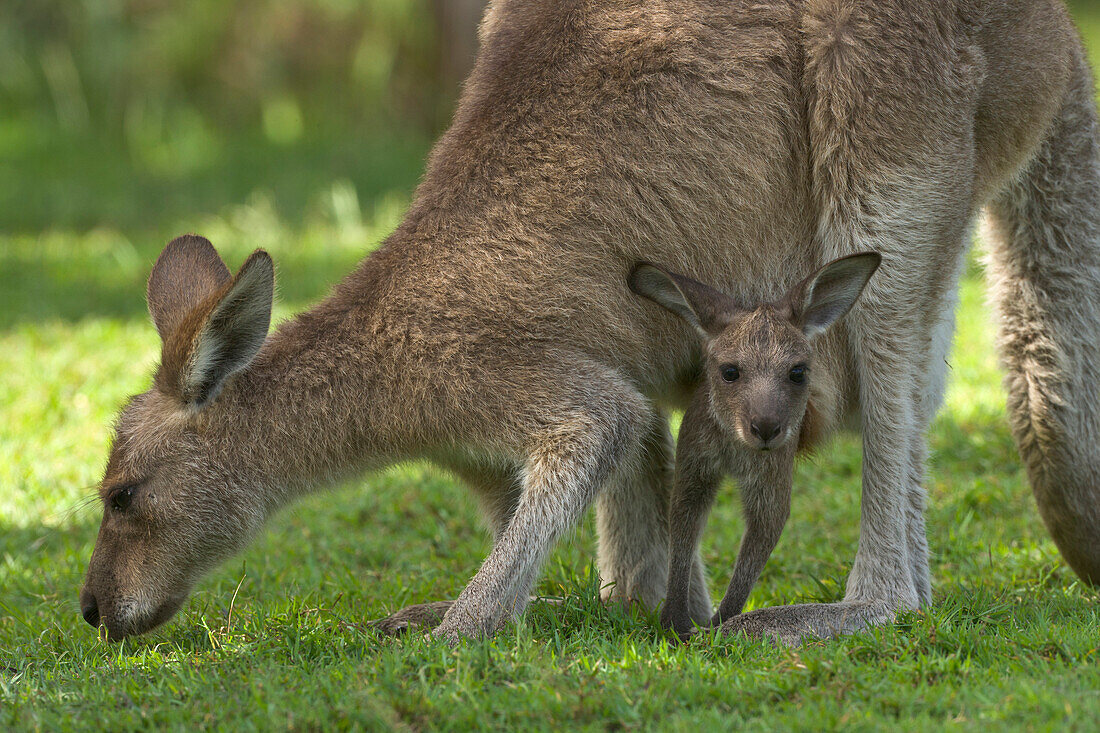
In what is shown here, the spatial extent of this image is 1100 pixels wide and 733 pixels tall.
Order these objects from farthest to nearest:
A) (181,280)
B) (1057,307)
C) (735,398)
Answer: (1057,307) → (181,280) → (735,398)

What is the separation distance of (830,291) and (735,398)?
1.57 feet

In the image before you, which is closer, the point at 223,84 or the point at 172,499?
the point at 172,499

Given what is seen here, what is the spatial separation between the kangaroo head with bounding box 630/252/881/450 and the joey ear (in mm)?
1485

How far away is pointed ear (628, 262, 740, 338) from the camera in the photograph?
3822 millimetres

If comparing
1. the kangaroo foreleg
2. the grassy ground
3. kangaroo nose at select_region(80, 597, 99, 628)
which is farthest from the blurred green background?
the kangaroo foreleg

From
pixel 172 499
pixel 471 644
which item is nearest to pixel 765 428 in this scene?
pixel 471 644

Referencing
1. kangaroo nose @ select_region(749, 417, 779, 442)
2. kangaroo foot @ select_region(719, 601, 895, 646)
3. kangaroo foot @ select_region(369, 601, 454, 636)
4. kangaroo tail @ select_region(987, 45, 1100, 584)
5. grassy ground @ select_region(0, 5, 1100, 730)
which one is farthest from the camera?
kangaroo tail @ select_region(987, 45, 1100, 584)

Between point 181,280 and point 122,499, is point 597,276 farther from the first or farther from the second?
point 122,499

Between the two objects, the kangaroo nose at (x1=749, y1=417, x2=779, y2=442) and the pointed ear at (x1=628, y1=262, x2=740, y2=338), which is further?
the pointed ear at (x1=628, y1=262, x2=740, y2=338)

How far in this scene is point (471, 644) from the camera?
11.4 ft

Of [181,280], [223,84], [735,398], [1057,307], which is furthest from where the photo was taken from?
[223,84]

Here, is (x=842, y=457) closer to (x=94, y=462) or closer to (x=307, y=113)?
(x=94, y=462)

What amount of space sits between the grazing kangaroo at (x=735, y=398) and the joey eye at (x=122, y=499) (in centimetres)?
172

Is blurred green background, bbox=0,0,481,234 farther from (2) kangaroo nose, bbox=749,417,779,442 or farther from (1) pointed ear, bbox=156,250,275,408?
(2) kangaroo nose, bbox=749,417,779,442
